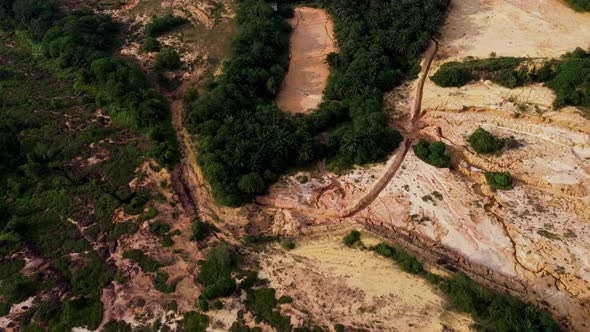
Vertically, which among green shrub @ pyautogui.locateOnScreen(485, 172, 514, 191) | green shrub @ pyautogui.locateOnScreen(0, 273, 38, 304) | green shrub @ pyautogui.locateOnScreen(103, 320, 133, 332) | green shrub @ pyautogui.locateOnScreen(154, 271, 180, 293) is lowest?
green shrub @ pyautogui.locateOnScreen(103, 320, 133, 332)

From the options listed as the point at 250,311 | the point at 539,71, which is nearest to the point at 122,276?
the point at 250,311

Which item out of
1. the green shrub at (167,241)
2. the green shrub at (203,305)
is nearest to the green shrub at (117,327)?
the green shrub at (203,305)

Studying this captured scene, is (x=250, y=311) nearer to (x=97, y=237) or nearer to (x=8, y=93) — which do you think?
(x=97, y=237)

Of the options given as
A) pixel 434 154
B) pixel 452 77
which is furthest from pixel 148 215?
pixel 452 77

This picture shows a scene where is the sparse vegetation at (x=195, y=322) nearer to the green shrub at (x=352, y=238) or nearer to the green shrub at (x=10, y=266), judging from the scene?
the green shrub at (x=352, y=238)

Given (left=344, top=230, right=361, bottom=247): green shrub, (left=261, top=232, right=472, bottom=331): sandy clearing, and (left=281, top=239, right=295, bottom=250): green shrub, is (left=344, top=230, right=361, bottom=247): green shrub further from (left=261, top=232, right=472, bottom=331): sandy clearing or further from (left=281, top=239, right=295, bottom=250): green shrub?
(left=281, top=239, right=295, bottom=250): green shrub

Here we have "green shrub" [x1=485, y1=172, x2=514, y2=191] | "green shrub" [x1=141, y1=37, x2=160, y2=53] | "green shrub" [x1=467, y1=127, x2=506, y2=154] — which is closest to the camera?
"green shrub" [x1=485, y1=172, x2=514, y2=191]

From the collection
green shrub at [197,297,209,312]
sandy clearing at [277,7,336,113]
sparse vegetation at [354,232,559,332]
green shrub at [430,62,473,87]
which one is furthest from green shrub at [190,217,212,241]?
green shrub at [430,62,473,87]

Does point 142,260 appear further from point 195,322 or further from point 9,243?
point 9,243
